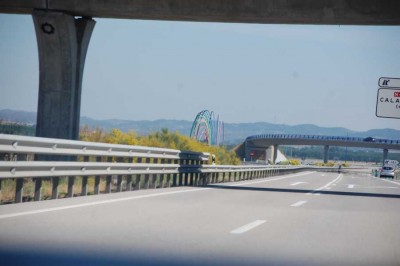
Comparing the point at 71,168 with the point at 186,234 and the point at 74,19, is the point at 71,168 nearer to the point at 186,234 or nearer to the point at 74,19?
the point at 186,234

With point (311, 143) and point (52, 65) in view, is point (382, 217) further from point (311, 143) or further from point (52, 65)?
point (311, 143)

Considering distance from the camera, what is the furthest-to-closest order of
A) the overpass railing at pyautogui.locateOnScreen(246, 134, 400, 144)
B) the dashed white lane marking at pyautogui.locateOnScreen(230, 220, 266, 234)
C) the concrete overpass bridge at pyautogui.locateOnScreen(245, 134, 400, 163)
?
the concrete overpass bridge at pyautogui.locateOnScreen(245, 134, 400, 163), the overpass railing at pyautogui.locateOnScreen(246, 134, 400, 144), the dashed white lane marking at pyautogui.locateOnScreen(230, 220, 266, 234)

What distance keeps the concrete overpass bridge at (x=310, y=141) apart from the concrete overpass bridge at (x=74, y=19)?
309 feet

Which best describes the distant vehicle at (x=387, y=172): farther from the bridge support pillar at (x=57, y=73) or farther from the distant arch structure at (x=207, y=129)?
the bridge support pillar at (x=57, y=73)

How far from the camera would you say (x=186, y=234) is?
9.42 m

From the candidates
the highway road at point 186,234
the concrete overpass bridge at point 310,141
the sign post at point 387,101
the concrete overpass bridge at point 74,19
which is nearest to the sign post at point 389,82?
the sign post at point 387,101

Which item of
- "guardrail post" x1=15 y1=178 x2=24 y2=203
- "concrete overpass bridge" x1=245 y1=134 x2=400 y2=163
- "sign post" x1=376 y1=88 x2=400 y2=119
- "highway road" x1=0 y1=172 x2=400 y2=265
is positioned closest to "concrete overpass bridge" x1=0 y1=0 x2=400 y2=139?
"sign post" x1=376 y1=88 x2=400 y2=119

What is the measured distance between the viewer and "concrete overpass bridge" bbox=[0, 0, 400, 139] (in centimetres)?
2061

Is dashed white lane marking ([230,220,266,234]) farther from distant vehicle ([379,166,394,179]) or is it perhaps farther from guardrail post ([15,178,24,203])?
distant vehicle ([379,166,394,179])

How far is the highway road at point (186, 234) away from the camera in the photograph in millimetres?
7668

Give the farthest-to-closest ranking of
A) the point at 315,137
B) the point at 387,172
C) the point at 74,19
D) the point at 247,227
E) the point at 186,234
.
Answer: the point at 315,137
the point at 387,172
the point at 74,19
the point at 247,227
the point at 186,234

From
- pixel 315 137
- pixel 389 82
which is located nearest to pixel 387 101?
pixel 389 82

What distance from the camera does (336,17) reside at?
66.6 ft

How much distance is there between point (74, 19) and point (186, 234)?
14.0 metres
